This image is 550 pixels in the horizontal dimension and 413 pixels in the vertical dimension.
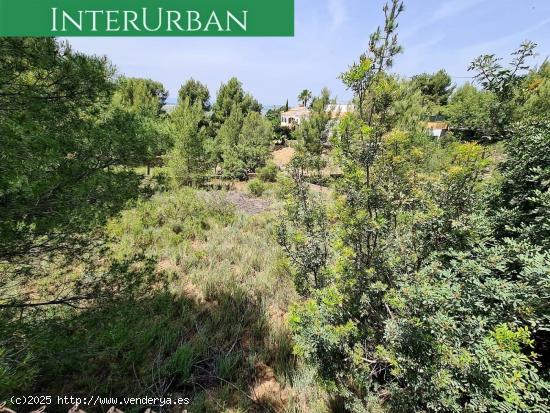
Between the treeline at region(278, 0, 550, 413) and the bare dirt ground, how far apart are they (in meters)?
8.30

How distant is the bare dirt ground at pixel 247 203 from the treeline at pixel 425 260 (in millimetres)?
8302

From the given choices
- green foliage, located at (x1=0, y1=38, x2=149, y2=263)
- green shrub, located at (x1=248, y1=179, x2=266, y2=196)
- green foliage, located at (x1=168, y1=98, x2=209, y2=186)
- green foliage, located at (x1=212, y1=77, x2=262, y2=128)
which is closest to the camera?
green foliage, located at (x1=0, y1=38, x2=149, y2=263)

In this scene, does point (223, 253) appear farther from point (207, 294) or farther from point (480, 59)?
point (480, 59)

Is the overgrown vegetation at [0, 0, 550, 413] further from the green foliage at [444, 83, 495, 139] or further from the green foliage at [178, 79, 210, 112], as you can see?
the green foliage at [178, 79, 210, 112]

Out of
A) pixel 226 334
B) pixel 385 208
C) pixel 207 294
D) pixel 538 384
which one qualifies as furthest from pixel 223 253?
pixel 538 384

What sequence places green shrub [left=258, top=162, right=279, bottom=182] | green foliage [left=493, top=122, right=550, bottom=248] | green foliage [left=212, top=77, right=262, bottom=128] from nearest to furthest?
green foliage [left=493, top=122, right=550, bottom=248] < green shrub [left=258, top=162, right=279, bottom=182] < green foliage [left=212, top=77, right=262, bottom=128]

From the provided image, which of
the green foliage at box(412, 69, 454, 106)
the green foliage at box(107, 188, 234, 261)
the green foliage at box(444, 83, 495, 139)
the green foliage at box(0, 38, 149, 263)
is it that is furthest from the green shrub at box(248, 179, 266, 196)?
the green foliage at box(412, 69, 454, 106)

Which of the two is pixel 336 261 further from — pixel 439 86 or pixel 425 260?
pixel 439 86

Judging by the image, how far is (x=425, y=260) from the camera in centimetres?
→ 279

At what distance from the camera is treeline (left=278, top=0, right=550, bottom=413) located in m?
2.08

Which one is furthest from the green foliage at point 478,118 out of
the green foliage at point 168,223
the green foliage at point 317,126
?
the green foliage at point 317,126

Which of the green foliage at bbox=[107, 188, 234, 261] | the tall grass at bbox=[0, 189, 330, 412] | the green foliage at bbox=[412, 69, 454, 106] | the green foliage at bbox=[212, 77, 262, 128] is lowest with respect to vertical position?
the tall grass at bbox=[0, 189, 330, 412]

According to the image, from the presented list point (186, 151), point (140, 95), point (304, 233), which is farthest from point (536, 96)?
point (140, 95)

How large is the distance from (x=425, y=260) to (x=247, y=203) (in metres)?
10.7
